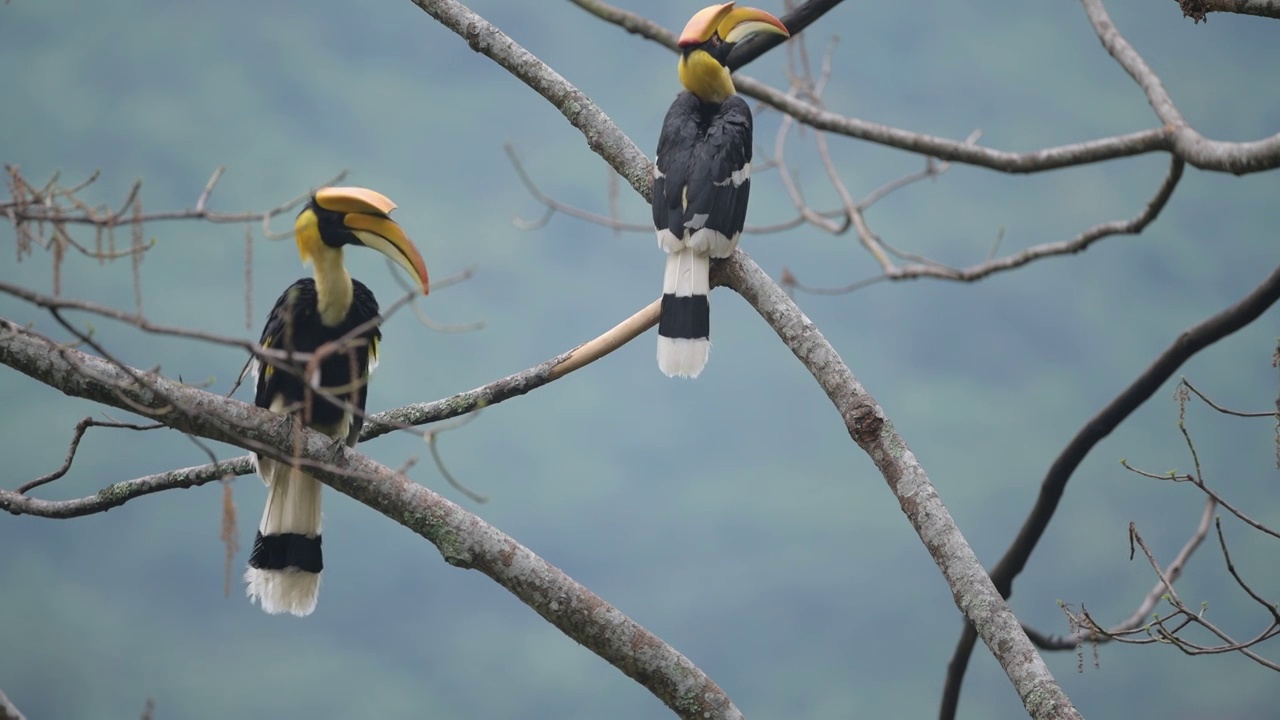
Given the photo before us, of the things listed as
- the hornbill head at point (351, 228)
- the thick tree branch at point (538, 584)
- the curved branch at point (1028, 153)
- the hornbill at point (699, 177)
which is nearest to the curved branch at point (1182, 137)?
the curved branch at point (1028, 153)

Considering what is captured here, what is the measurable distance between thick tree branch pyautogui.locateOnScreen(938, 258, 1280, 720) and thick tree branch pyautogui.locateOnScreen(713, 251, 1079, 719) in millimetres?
741

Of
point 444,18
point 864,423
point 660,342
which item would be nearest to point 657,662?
point 864,423

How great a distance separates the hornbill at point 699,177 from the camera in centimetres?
321

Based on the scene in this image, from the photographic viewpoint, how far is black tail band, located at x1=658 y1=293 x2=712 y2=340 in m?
3.19

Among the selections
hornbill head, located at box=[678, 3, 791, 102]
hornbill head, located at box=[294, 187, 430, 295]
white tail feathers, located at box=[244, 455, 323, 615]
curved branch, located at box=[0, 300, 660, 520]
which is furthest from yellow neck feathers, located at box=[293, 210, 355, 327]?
hornbill head, located at box=[678, 3, 791, 102]

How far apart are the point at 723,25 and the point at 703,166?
508 millimetres

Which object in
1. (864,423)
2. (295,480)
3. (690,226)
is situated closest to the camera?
(864,423)

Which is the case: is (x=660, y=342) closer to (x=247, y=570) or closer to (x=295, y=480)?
(x=295, y=480)

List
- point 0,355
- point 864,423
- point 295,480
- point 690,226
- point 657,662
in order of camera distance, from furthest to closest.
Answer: point 690,226 → point 295,480 → point 864,423 → point 657,662 → point 0,355

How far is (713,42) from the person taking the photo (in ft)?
11.9

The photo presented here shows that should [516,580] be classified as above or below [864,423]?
below

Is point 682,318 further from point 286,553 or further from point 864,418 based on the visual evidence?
point 286,553

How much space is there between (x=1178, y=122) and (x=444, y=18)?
1.90m

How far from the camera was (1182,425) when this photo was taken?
241 cm
